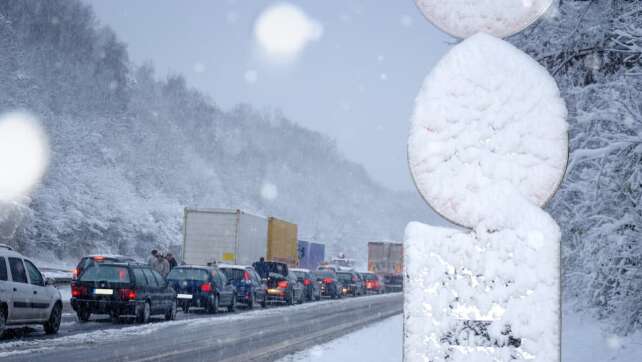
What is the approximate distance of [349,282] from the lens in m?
49.9

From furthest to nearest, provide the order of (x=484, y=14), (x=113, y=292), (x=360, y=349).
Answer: (x=113, y=292), (x=360, y=349), (x=484, y=14)

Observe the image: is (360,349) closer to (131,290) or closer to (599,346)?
(599,346)

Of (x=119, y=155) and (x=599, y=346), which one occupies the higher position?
(x=119, y=155)

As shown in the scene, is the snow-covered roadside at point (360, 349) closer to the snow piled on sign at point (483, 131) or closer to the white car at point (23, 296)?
the white car at point (23, 296)

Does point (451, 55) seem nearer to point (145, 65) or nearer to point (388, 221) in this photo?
point (145, 65)

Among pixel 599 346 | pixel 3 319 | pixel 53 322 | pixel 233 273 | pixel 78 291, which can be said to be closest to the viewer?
pixel 599 346

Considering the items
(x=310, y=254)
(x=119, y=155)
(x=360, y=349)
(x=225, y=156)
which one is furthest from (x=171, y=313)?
(x=225, y=156)

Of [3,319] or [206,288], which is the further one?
[206,288]

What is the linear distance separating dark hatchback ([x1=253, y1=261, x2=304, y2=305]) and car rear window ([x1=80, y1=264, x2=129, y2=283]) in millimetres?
14484

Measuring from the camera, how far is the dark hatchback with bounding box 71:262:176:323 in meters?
21.1

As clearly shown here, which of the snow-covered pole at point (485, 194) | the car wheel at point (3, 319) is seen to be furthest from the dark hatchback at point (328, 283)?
the snow-covered pole at point (485, 194)

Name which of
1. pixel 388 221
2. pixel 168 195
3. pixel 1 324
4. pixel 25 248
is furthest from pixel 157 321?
pixel 388 221

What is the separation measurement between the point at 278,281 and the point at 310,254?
20293mm

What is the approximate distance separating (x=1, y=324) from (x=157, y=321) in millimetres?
8008
